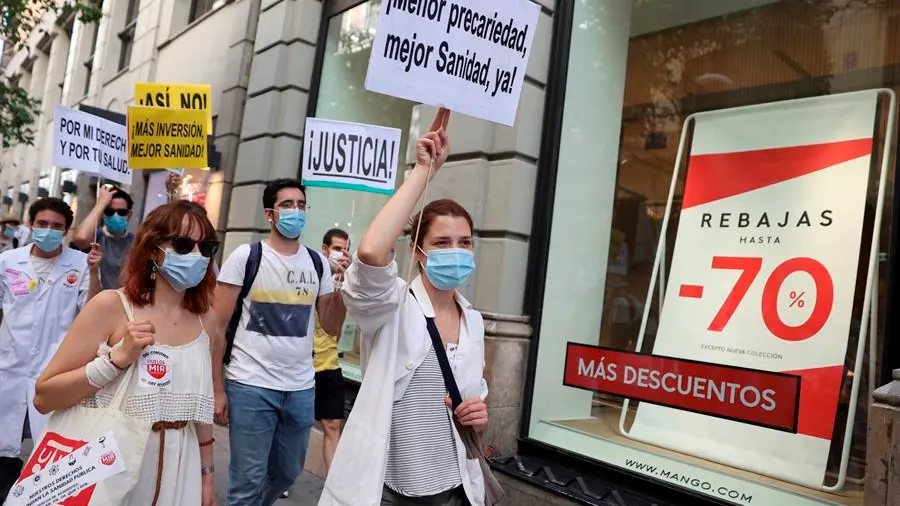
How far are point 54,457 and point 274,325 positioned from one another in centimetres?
157

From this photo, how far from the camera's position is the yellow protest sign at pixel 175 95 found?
5.47 m

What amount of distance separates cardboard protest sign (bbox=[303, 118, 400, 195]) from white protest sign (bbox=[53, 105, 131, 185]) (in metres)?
2.17

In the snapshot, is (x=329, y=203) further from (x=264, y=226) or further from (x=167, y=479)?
(x=167, y=479)

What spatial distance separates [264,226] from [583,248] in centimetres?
456

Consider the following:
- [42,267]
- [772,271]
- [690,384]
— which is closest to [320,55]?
[42,267]

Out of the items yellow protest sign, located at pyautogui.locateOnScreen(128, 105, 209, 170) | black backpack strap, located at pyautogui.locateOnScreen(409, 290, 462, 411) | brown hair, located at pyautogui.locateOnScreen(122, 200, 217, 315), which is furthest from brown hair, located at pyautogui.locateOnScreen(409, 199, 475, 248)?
yellow protest sign, located at pyautogui.locateOnScreen(128, 105, 209, 170)

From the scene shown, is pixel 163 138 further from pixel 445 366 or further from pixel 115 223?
pixel 445 366

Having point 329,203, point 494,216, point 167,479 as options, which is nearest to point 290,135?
point 329,203

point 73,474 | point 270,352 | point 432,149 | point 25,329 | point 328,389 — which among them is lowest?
point 328,389

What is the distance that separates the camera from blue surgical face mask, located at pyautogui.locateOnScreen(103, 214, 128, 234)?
532 cm

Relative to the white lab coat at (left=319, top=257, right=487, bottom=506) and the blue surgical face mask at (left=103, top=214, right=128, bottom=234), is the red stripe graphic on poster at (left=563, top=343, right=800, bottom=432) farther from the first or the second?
the blue surgical face mask at (left=103, top=214, right=128, bottom=234)

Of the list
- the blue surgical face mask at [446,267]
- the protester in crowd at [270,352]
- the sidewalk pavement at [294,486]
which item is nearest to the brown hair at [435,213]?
the blue surgical face mask at [446,267]

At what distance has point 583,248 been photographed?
5.52 m

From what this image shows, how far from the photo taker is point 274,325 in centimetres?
360
